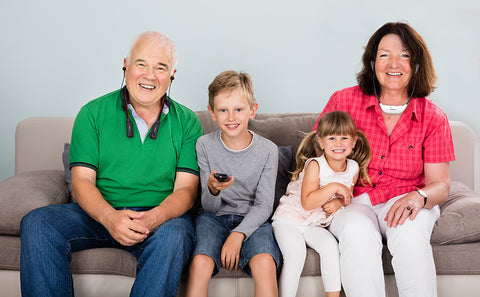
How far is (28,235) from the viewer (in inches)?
65.9

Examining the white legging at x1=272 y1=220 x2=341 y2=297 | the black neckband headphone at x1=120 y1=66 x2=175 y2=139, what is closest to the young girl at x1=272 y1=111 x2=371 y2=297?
the white legging at x1=272 y1=220 x2=341 y2=297

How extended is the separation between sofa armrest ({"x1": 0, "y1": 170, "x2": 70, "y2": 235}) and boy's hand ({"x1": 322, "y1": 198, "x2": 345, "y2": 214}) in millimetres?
1160

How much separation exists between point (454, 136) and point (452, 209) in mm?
669

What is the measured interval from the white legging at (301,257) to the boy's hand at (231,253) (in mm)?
176

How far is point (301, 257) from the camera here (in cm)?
181

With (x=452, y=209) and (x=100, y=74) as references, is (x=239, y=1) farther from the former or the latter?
(x=452, y=209)

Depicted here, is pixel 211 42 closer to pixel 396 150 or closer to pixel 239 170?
pixel 239 170

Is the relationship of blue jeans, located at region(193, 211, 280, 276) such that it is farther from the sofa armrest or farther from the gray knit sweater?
the sofa armrest

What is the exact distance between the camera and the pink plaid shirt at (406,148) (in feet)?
6.67

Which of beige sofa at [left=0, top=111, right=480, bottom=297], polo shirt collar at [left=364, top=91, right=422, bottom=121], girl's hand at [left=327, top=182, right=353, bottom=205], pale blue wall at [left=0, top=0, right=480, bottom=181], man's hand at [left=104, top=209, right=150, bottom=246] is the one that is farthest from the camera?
pale blue wall at [left=0, top=0, right=480, bottom=181]

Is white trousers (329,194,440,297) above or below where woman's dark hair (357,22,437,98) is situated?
below

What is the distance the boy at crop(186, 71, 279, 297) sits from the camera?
1783 millimetres

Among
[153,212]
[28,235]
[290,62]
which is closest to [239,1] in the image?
[290,62]

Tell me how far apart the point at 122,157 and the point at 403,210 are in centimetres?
113
